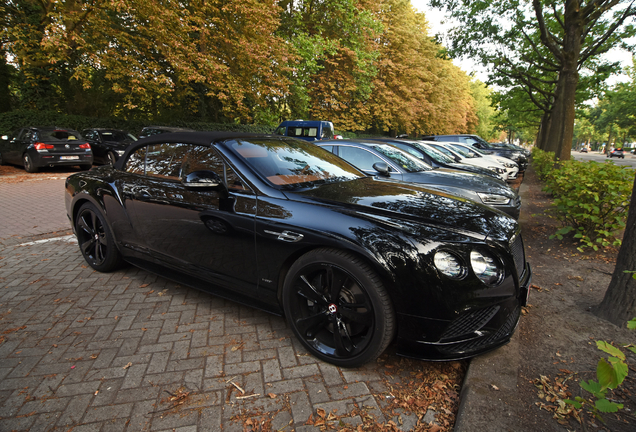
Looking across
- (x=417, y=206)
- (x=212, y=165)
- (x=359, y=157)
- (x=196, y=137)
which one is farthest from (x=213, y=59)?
(x=417, y=206)

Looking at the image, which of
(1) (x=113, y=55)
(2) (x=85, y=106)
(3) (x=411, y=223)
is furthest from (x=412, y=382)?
(2) (x=85, y=106)

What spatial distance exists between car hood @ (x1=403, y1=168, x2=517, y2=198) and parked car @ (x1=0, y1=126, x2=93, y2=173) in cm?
1287

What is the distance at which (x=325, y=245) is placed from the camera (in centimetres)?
248

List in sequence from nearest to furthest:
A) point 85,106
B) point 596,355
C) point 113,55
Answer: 1. point 596,355
2. point 113,55
3. point 85,106

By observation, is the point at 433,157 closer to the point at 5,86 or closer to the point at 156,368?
the point at 156,368

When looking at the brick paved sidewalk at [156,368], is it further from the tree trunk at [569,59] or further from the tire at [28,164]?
the tree trunk at [569,59]

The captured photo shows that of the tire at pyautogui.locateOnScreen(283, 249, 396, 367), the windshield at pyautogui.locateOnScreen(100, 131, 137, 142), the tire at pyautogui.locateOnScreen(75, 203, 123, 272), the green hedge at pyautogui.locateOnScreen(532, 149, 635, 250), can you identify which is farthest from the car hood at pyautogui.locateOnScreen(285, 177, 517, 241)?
the windshield at pyautogui.locateOnScreen(100, 131, 137, 142)

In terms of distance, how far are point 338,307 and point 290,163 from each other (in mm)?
1427

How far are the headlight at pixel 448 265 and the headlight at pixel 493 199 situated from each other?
4.09m

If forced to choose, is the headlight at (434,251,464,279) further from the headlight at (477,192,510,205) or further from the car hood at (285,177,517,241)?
the headlight at (477,192,510,205)

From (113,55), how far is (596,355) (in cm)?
1801

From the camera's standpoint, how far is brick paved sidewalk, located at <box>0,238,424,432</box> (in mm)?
2148

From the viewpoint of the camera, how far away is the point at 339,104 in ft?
93.2

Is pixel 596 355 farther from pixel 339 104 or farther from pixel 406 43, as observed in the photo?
pixel 406 43
